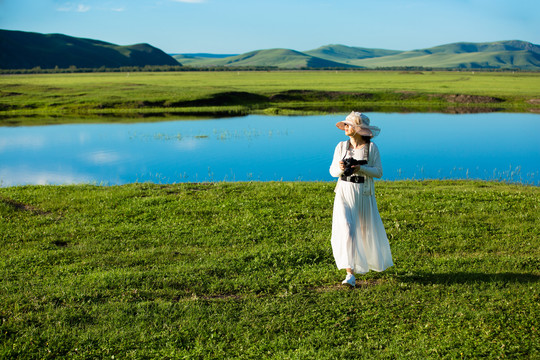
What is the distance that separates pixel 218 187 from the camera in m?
20.8

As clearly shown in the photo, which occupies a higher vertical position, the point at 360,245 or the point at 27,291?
the point at 360,245

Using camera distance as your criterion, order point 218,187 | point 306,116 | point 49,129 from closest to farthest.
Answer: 1. point 218,187
2. point 49,129
3. point 306,116

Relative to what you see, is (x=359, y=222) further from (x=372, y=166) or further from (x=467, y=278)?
(x=467, y=278)

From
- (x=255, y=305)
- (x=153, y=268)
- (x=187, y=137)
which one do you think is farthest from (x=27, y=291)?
(x=187, y=137)

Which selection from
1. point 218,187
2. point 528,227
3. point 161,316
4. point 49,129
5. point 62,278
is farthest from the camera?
point 49,129

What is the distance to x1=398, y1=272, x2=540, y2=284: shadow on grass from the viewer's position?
1089cm

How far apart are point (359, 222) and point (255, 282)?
2669 millimetres

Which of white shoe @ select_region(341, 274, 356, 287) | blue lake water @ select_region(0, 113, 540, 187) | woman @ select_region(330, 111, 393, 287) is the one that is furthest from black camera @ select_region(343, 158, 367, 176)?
blue lake water @ select_region(0, 113, 540, 187)

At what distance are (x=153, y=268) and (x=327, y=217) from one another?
6601 millimetres

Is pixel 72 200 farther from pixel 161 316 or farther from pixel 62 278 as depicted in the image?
pixel 161 316

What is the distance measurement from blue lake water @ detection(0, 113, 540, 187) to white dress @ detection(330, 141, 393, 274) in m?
15.7

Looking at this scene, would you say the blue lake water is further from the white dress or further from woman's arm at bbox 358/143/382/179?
woman's arm at bbox 358/143/382/179

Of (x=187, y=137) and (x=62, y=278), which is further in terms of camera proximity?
(x=187, y=137)

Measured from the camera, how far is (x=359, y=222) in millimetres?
10781
